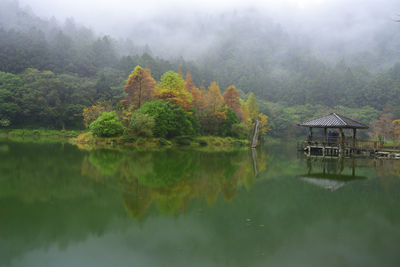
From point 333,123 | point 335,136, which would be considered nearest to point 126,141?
point 333,123

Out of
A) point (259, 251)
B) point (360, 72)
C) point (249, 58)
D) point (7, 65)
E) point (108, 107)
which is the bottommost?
point (259, 251)

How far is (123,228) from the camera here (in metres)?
4.61

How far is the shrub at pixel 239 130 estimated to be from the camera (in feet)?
112

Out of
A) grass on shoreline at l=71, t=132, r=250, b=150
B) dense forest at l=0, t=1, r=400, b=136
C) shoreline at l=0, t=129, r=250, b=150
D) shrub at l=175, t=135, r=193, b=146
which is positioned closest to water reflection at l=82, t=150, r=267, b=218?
shoreline at l=0, t=129, r=250, b=150

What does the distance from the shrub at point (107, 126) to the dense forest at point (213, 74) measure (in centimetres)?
1260

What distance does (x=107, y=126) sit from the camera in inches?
1003

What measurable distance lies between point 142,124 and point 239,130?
13238mm

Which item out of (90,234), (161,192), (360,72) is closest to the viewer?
(90,234)

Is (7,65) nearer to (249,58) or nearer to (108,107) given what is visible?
(108,107)

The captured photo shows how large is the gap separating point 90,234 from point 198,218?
179 centimetres

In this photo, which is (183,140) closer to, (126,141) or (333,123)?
(126,141)

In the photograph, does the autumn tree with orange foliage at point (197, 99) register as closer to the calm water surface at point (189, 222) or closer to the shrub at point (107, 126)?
the shrub at point (107, 126)

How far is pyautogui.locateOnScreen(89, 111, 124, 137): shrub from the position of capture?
83.4 feet

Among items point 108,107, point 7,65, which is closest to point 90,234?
point 108,107
